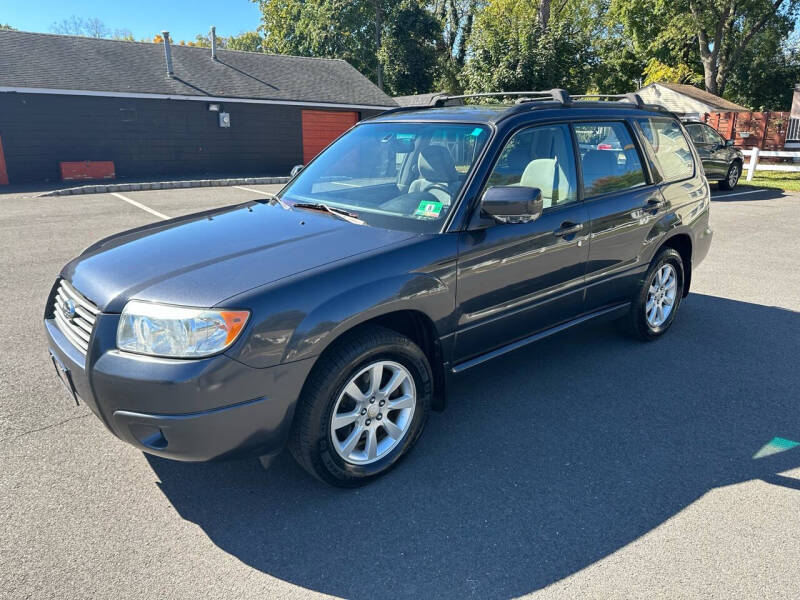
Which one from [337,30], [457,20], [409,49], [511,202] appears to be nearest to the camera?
[511,202]

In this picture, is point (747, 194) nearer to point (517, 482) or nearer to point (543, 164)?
point (543, 164)

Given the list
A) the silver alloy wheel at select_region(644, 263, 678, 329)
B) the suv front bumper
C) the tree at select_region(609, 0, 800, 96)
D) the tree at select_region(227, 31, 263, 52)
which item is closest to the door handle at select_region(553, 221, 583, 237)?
→ the silver alloy wheel at select_region(644, 263, 678, 329)

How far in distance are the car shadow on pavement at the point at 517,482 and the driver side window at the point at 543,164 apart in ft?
4.42

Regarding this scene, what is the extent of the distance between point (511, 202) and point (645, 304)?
87.6 inches

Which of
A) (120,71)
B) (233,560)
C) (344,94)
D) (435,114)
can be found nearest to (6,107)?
(120,71)

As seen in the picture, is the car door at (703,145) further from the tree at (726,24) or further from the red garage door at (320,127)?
the tree at (726,24)

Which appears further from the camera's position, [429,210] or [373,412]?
[429,210]

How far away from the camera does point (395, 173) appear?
3797mm

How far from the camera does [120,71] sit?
20828mm

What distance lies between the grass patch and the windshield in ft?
52.1

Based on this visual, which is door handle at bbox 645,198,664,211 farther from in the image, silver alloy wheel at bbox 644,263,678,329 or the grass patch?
the grass patch

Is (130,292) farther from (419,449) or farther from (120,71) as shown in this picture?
(120,71)

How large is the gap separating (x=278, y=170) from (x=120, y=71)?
6.54 m

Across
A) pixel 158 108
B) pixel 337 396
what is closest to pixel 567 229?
pixel 337 396
